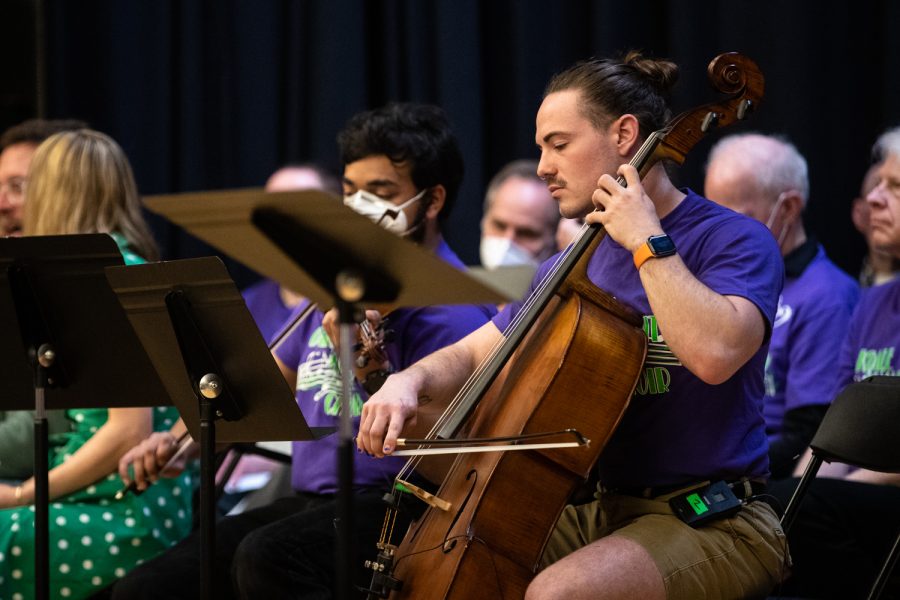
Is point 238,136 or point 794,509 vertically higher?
point 238,136

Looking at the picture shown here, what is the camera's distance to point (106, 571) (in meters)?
2.97

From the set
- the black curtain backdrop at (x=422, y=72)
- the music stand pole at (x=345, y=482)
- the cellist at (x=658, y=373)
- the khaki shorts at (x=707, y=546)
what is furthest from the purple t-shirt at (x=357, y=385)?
the black curtain backdrop at (x=422, y=72)

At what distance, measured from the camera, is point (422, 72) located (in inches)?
176

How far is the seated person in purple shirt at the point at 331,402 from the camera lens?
2654 mm

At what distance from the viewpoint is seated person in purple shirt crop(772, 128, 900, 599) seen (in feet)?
9.53

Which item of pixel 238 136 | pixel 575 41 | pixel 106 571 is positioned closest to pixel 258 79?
pixel 238 136

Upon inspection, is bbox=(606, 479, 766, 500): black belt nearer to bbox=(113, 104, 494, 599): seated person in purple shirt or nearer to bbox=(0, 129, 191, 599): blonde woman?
bbox=(113, 104, 494, 599): seated person in purple shirt

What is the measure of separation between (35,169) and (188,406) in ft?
4.18

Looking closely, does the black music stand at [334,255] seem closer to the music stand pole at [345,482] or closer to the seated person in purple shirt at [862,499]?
the music stand pole at [345,482]

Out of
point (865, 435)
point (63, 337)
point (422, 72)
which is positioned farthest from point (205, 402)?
point (422, 72)

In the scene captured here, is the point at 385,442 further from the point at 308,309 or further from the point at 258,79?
the point at 258,79

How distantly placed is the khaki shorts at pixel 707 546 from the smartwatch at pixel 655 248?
A: 1.54 ft

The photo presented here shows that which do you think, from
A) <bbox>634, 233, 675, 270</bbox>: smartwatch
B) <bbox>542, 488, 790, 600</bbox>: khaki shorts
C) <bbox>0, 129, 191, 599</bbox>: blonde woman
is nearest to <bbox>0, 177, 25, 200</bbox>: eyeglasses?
<bbox>0, 129, 191, 599</bbox>: blonde woman

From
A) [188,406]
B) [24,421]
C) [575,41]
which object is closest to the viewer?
[188,406]
